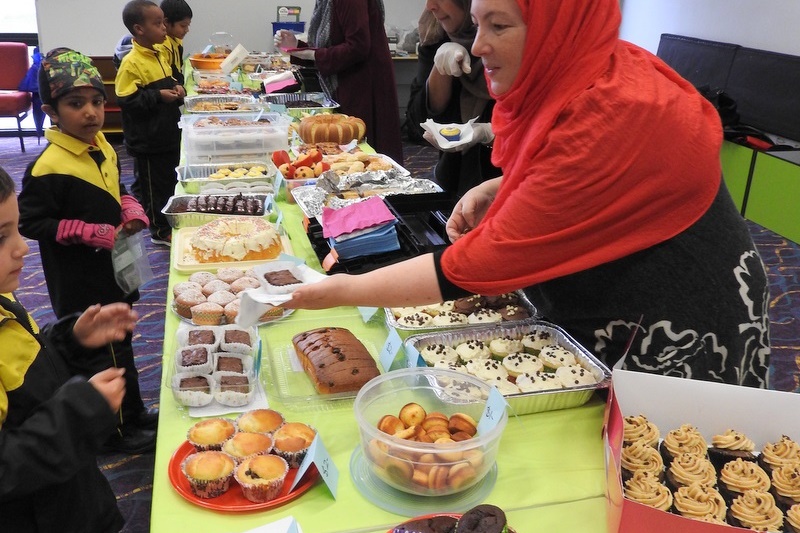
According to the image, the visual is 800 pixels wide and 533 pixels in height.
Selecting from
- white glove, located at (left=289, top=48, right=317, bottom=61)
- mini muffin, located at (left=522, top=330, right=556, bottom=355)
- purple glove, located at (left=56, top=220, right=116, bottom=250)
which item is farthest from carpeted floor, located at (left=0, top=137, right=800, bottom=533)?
white glove, located at (left=289, top=48, right=317, bottom=61)

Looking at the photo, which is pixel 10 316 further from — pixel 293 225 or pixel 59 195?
pixel 293 225

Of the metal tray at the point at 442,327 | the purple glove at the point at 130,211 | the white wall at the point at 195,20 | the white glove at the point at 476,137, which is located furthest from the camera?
the white wall at the point at 195,20

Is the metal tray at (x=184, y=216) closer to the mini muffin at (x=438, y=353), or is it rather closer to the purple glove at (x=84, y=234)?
the purple glove at (x=84, y=234)

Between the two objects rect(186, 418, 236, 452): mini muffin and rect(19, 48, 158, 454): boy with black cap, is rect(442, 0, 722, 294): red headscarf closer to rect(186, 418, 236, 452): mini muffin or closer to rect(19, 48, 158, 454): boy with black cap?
rect(186, 418, 236, 452): mini muffin

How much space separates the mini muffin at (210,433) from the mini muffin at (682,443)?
2.62 ft

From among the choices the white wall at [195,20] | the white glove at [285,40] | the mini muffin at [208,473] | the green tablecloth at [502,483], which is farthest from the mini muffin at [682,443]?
the white wall at [195,20]

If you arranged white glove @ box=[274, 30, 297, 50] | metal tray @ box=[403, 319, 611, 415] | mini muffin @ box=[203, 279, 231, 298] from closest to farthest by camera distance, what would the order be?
metal tray @ box=[403, 319, 611, 415]
mini muffin @ box=[203, 279, 231, 298]
white glove @ box=[274, 30, 297, 50]

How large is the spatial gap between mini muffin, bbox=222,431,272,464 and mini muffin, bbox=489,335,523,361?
57 cm

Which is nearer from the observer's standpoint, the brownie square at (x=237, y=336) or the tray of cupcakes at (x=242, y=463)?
the tray of cupcakes at (x=242, y=463)

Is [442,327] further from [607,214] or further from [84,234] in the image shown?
[84,234]

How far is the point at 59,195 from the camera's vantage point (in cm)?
216

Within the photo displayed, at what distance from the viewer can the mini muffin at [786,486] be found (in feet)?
3.69

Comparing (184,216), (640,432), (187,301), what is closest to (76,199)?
(184,216)

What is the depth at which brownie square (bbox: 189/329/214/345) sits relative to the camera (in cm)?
152
